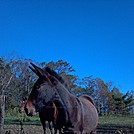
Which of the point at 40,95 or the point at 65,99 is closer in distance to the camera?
the point at 40,95

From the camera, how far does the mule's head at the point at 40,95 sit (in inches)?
123

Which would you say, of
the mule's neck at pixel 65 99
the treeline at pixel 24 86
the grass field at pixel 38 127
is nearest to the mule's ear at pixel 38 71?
the mule's neck at pixel 65 99

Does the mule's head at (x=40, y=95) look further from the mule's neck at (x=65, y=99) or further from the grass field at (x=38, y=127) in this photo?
the grass field at (x=38, y=127)

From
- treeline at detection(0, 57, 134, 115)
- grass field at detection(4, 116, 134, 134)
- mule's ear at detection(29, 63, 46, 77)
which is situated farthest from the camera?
treeline at detection(0, 57, 134, 115)

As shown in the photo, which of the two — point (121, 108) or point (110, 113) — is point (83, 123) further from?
point (121, 108)

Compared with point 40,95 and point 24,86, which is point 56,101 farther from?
point 24,86

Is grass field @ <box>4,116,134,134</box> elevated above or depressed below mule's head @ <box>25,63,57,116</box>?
below

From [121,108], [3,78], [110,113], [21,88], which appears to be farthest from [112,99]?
[3,78]

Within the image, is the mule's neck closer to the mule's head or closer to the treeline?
the mule's head

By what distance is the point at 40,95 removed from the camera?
123 inches

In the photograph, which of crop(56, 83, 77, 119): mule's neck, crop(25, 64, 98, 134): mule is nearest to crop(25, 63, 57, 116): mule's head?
crop(25, 64, 98, 134): mule

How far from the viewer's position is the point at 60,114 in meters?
3.20

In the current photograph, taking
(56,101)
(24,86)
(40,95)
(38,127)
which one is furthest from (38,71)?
(24,86)

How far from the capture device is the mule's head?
3.12 m
